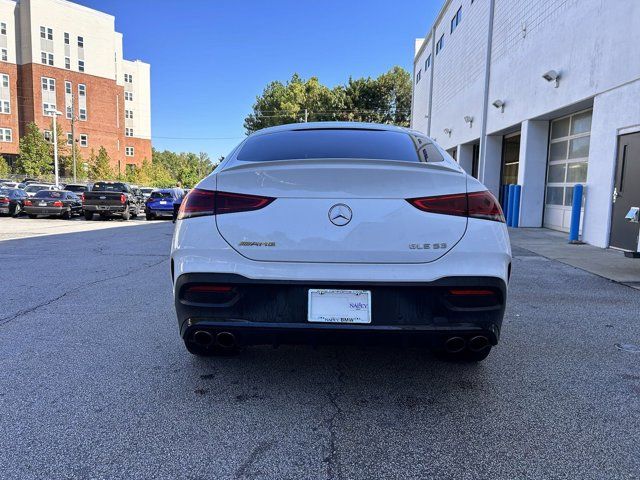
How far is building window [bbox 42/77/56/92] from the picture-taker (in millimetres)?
49125

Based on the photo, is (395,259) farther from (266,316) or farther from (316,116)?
(316,116)

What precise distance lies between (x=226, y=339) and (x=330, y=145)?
1.49m

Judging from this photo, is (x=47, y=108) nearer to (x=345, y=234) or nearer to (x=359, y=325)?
(x=345, y=234)

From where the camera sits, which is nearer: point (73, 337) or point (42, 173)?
point (73, 337)

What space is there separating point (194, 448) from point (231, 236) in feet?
3.62

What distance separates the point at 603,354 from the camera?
12.5 ft

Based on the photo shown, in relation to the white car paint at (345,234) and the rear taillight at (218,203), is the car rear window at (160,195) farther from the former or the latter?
the white car paint at (345,234)

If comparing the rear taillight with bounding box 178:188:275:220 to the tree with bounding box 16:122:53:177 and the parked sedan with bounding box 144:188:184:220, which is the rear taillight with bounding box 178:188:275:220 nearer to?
the parked sedan with bounding box 144:188:184:220

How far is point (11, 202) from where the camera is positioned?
2117 cm

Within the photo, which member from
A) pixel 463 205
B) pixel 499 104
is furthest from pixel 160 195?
pixel 463 205

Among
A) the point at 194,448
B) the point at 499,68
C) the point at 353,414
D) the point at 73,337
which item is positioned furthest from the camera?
the point at 499,68

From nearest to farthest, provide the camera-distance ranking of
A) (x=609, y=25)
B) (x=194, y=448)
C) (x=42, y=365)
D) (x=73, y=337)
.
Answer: (x=194, y=448)
(x=42, y=365)
(x=73, y=337)
(x=609, y=25)

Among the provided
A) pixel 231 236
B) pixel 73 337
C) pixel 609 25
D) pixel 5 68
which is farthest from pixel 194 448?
pixel 5 68

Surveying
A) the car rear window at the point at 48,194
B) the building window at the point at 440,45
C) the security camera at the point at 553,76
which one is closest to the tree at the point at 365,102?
the building window at the point at 440,45
